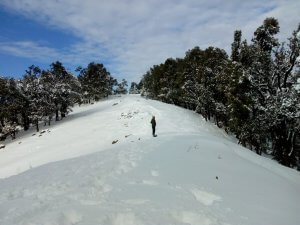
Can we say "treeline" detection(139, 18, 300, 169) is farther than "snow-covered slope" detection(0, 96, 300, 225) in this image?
Yes

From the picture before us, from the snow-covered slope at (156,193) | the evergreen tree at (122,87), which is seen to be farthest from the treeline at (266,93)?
the evergreen tree at (122,87)

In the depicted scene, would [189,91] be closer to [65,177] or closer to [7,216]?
[65,177]

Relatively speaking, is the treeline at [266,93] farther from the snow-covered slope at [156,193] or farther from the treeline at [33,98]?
the treeline at [33,98]

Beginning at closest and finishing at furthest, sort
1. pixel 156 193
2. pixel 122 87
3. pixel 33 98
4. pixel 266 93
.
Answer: pixel 156 193 → pixel 266 93 → pixel 33 98 → pixel 122 87

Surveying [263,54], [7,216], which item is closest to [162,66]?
[263,54]

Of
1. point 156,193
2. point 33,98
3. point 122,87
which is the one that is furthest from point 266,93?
point 122,87

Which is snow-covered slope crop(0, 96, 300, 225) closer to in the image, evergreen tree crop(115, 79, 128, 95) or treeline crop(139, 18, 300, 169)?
treeline crop(139, 18, 300, 169)

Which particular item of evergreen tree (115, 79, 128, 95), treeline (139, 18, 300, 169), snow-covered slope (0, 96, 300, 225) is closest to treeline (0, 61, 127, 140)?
treeline (139, 18, 300, 169)

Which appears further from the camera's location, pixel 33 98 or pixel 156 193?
pixel 33 98

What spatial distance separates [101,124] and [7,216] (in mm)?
37050

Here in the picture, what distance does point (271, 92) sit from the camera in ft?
104

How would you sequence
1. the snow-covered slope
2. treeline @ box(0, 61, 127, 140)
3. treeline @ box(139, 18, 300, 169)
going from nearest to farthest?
1. the snow-covered slope
2. treeline @ box(139, 18, 300, 169)
3. treeline @ box(0, 61, 127, 140)

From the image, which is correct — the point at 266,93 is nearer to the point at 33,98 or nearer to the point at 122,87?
the point at 33,98

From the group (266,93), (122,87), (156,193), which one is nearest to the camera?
(156,193)
